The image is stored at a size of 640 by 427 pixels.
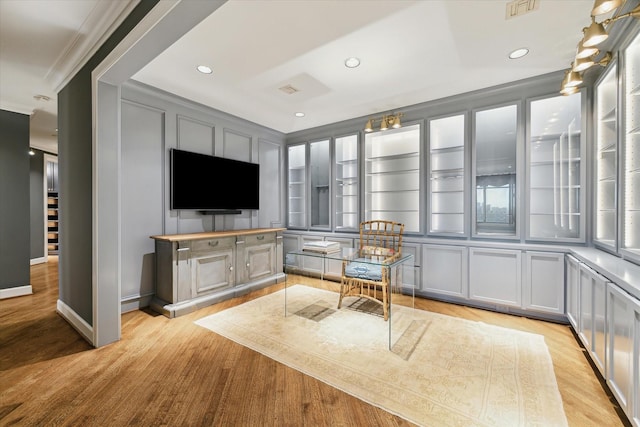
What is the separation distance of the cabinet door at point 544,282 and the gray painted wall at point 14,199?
6668 millimetres

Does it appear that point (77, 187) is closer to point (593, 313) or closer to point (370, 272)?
point (370, 272)

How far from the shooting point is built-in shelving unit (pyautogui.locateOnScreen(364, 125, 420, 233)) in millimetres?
4098

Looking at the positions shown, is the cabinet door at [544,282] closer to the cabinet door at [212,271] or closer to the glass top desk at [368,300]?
Answer: the glass top desk at [368,300]

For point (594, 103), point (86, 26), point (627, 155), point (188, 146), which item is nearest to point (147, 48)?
point (86, 26)

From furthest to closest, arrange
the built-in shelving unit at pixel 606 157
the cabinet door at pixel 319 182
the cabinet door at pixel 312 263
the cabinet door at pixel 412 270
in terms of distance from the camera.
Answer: the cabinet door at pixel 319 182
the cabinet door at pixel 312 263
the cabinet door at pixel 412 270
the built-in shelving unit at pixel 606 157

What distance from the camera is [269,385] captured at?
6.30 ft

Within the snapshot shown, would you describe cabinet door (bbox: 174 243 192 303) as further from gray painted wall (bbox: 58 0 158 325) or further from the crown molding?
the crown molding

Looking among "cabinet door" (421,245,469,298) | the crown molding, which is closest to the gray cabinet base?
"cabinet door" (421,245,469,298)

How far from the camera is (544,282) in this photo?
3.01 metres

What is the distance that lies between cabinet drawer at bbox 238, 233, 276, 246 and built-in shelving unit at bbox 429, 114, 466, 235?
245cm

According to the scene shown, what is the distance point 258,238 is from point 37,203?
231 inches

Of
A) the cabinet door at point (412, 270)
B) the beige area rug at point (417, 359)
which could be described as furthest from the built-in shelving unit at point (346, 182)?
the beige area rug at point (417, 359)

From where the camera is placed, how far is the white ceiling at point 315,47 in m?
2.02

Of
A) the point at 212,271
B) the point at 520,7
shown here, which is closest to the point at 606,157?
the point at 520,7
